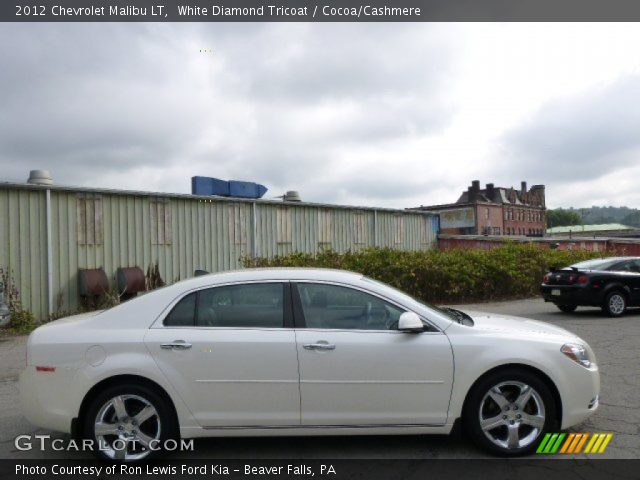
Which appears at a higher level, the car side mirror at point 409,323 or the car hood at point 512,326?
the car side mirror at point 409,323

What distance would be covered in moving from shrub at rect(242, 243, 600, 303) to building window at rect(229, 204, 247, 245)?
83.2 inches

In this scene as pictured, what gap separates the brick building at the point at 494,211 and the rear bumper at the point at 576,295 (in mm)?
60414

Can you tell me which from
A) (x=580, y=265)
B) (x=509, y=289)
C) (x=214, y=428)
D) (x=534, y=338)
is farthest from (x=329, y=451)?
(x=509, y=289)

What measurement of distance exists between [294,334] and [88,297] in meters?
10.4

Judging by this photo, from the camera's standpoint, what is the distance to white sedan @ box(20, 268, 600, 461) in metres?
4.11

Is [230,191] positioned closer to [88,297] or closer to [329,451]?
[88,297]

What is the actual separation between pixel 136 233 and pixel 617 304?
39.4 ft

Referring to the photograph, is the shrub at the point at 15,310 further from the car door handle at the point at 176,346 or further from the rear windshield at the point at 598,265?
the rear windshield at the point at 598,265

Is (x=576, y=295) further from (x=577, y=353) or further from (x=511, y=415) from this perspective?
(x=511, y=415)

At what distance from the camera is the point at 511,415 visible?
4230 mm

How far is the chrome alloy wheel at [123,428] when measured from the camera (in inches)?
161

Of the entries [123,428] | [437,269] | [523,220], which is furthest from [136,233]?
[523,220]

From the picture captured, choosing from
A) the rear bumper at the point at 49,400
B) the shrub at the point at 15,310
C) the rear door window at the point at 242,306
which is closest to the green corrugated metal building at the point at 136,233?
the shrub at the point at 15,310

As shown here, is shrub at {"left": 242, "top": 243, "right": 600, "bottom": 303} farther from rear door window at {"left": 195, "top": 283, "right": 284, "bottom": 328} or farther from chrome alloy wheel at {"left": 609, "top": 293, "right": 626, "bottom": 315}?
rear door window at {"left": 195, "top": 283, "right": 284, "bottom": 328}
